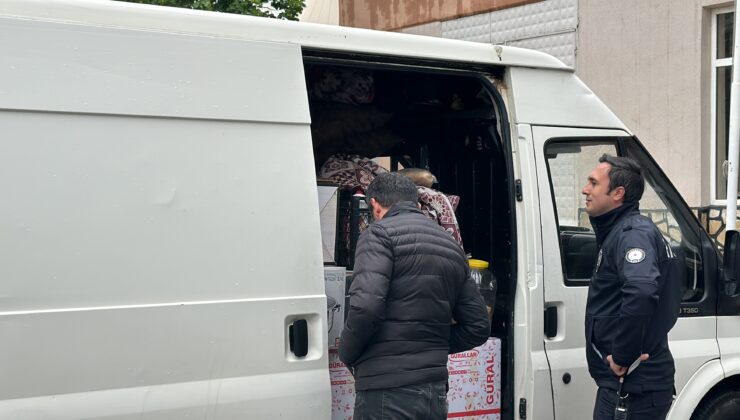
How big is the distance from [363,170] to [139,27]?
162 cm

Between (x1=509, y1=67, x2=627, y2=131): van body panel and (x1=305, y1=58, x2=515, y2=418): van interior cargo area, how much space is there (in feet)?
0.38

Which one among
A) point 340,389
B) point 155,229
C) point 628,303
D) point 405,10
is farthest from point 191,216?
point 405,10

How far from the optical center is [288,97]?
3.68m

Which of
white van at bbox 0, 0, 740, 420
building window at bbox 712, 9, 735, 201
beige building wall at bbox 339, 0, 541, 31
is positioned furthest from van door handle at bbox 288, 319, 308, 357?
beige building wall at bbox 339, 0, 541, 31

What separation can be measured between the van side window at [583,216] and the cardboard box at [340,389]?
117 centimetres

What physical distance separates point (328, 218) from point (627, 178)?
1333 mm

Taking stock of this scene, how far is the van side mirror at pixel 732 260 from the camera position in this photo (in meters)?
4.58

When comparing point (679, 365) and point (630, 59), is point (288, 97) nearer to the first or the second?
point (679, 365)

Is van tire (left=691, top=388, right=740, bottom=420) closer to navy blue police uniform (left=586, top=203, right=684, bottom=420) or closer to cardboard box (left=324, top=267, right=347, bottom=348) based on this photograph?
navy blue police uniform (left=586, top=203, right=684, bottom=420)

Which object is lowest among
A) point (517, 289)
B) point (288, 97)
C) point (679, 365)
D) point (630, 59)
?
point (679, 365)

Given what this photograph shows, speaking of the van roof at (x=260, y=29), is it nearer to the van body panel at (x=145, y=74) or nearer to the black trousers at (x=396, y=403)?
the van body panel at (x=145, y=74)

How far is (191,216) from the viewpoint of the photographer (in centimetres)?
342

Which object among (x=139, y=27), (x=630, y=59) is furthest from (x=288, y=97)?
(x=630, y=59)

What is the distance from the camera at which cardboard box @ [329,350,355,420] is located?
12.9 ft
